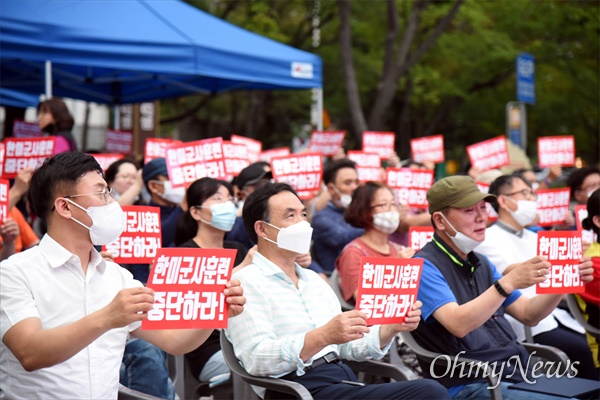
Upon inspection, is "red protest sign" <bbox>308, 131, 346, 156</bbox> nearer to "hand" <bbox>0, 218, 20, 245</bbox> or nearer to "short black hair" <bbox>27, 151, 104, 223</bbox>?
"hand" <bbox>0, 218, 20, 245</bbox>

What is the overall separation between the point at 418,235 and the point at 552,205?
7.43 ft

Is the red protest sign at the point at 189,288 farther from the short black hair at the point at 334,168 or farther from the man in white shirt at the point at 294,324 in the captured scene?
the short black hair at the point at 334,168

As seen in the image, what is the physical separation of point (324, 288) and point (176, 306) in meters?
1.25

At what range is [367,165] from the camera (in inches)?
356

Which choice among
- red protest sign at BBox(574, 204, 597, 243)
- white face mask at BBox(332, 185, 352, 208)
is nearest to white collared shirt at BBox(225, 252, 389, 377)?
red protest sign at BBox(574, 204, 597, 243)

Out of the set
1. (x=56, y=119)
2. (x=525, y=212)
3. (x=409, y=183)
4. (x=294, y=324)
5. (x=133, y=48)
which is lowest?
(x=294, y=324)

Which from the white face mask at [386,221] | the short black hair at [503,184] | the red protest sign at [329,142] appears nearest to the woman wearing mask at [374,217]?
the white face mask at [386,221]

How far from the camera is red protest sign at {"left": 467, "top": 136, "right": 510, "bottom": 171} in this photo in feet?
29.9

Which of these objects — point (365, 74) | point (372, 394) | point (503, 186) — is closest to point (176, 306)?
point (372, 394)

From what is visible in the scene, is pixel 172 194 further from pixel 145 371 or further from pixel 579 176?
pixel 579 176

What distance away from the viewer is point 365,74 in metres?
23.0

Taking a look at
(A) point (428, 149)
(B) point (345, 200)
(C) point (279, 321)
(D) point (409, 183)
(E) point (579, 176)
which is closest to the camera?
(C) point (279, 321)

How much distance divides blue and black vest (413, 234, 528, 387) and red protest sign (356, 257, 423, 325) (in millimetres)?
599

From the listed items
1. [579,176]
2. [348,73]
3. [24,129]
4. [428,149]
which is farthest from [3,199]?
[348,73]
